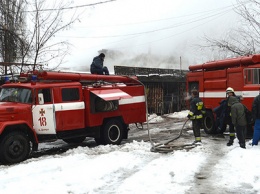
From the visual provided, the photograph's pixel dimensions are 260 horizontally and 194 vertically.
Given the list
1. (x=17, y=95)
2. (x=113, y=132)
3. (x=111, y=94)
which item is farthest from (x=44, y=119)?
(x=113, y=132)

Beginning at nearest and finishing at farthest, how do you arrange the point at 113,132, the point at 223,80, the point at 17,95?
the point at 17,95 < the point at 113,132 < the point at 223,80

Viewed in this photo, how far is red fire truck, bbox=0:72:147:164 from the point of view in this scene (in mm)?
8383

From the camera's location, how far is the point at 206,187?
5797 mm

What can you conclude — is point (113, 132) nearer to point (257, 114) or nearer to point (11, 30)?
point (257, 114)

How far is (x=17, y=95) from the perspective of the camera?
30.0ft

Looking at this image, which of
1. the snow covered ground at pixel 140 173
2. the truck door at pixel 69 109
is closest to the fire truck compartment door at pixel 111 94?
the truck door at pixel 69 109

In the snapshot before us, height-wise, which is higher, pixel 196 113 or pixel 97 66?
pixel 97 66

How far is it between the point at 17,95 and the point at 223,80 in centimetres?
726

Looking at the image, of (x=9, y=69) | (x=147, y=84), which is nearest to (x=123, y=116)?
(x=9, y=69)

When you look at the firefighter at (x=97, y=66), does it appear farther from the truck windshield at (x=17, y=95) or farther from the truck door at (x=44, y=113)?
the truck windshield at (x=17, y=95)

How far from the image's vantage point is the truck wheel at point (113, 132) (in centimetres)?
1075

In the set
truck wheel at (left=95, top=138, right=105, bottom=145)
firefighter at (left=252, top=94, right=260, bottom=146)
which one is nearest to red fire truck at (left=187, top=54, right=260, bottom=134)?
firefighter at (left=252, top=94, right=260, bottom=146)

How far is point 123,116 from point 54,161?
3.94 metres

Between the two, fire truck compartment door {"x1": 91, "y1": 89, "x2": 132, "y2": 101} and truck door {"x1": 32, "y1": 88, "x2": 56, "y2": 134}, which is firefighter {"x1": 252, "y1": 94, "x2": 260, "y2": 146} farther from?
truck door {"x1": 32, "y1": 88, "x2": 56, "y2": 134}
